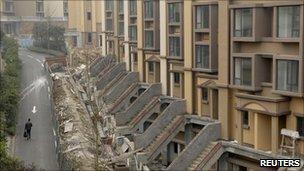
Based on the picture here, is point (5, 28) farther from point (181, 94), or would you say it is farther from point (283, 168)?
point (283, 168)

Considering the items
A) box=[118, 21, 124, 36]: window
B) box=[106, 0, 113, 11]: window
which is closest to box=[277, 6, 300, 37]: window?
box=[118, 21, 124, 36]: window

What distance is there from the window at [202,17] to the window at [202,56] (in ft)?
4.10

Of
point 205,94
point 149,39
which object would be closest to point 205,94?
point 205,94

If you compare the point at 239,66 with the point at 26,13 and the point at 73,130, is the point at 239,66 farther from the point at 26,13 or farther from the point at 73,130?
the point at 26,13

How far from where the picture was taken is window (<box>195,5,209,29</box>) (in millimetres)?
30000

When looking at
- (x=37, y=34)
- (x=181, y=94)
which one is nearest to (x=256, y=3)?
(x=181, y=94)

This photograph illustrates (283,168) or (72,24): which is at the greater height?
(72,24)

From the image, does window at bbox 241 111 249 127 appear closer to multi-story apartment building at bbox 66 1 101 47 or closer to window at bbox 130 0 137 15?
window at bbox 130 0 137 15

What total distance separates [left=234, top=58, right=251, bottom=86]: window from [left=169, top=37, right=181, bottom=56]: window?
7801 millimetres

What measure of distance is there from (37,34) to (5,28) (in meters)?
13.1

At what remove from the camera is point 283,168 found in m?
23.2

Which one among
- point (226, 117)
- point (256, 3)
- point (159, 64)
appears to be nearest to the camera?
point (256, 3)

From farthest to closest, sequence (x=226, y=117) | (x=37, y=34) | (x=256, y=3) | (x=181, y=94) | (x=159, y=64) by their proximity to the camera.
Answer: (x=37, y=34) < (x=159, y=64) < (x=181, y=94) < (x=226, y=117) < (x=256, y=3)

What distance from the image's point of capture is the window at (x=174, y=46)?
3431 cm
